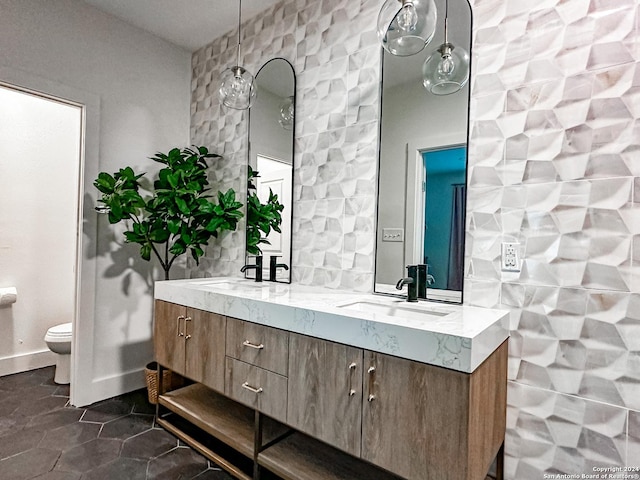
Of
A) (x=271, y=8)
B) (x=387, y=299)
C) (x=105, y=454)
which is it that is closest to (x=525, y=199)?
(x=387, y=299)

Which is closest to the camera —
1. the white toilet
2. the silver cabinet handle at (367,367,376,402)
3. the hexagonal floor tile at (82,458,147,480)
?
the silver cabinet handle at (367,367,376,402)

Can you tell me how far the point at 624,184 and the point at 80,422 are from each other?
3.26 metres

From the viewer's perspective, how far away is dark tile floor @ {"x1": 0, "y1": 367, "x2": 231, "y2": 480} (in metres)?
1.89

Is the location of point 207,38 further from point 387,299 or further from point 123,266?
point 387,299

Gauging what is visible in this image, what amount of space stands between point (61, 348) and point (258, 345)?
2208mm

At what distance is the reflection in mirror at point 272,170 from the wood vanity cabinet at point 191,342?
0.60 meters

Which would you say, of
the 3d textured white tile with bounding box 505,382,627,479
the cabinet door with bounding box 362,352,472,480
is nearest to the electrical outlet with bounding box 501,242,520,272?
the 3d textured white tile with bounding box 505,382,627,479

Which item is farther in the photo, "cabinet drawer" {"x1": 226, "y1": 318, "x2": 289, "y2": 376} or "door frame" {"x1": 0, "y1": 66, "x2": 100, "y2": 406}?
"door frame" {"x1": 0, "y1": 66, "x2": 100, "y2": 406}

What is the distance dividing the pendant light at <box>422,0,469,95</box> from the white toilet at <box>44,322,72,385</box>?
326 centimetres

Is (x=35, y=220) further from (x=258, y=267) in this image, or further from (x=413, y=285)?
(x=413, y=285)

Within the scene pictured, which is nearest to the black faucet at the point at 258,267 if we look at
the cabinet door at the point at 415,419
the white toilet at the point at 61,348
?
the cabinet door at the point at 415,419

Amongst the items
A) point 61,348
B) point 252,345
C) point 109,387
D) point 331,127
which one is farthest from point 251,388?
point 61,348

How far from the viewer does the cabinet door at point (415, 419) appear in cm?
118

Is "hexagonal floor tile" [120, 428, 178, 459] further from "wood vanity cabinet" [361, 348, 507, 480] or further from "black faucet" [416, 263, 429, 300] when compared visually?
"black faucet" [416, 263, 429, 300]
